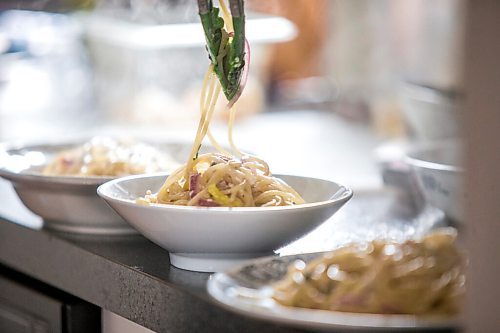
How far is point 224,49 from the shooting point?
142cm

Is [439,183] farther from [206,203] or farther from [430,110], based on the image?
[430,110]

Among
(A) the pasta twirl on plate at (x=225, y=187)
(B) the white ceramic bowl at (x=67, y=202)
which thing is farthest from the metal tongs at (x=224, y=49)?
(B) the white ceramic bowl at (x=67, y=202)

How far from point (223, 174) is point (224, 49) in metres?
0.19

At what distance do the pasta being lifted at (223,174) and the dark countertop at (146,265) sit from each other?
11 cm

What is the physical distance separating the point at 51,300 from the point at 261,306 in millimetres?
766

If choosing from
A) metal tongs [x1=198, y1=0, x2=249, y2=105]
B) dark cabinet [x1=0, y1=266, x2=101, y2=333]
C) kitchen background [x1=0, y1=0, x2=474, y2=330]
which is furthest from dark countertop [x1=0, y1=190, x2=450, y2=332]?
kitchen background [x1=0, y1=0, x2=474, y2=330]

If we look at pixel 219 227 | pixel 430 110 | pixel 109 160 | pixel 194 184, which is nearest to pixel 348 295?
pixel 219 227

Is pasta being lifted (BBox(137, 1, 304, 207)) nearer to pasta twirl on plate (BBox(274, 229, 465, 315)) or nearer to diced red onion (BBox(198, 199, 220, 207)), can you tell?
diced red onion (BBox(198, 199, 220, 207))

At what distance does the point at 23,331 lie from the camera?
180 centimetres

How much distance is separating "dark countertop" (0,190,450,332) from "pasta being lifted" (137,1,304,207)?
0.37 feet

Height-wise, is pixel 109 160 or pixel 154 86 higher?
pixel 109 160

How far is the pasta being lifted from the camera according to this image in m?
1.37

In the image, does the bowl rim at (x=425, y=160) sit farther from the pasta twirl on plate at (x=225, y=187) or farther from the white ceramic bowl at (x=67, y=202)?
the white ceramic bowl at (x=67, y=202)

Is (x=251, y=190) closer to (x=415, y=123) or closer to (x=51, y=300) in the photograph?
(x=51, y=300)
